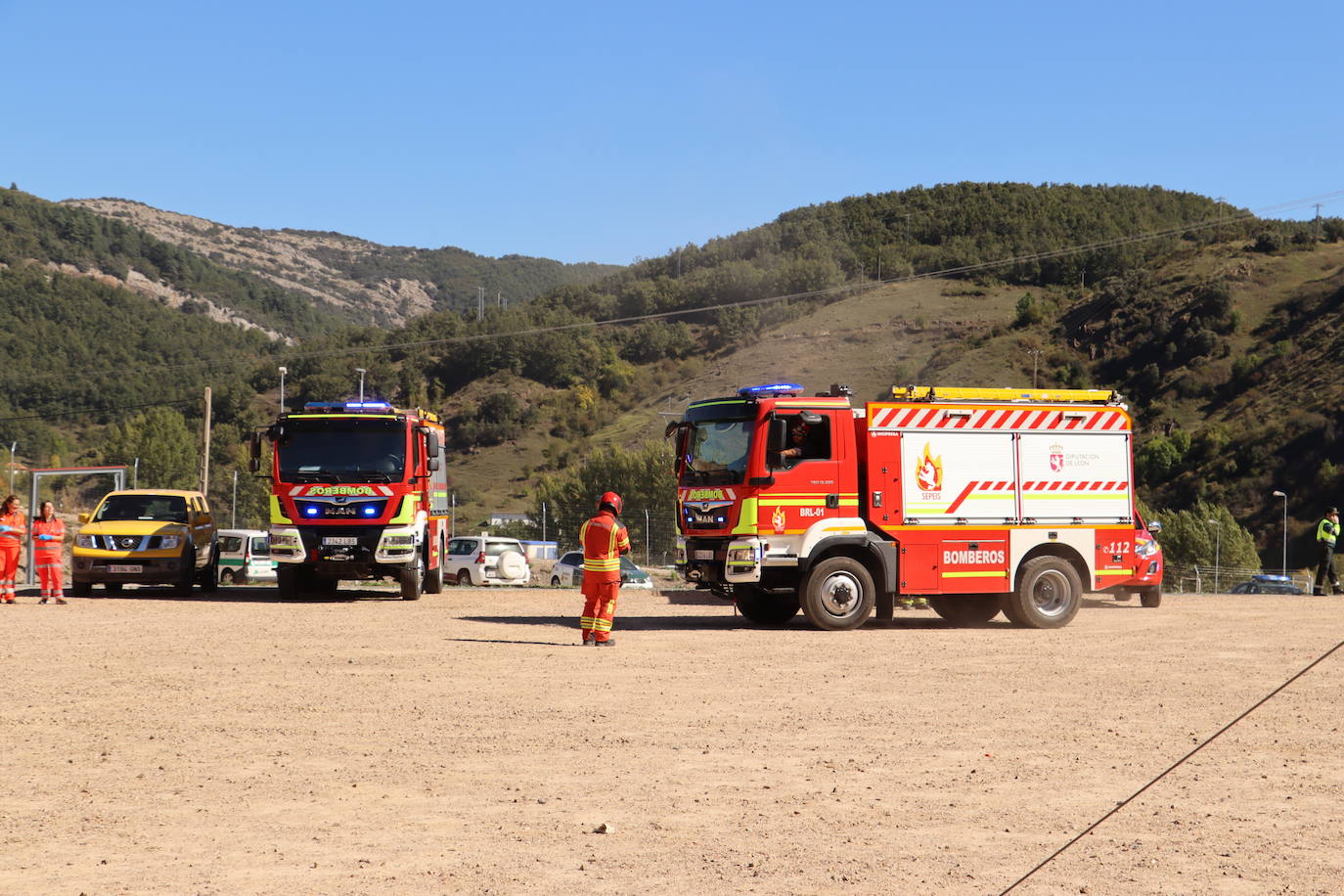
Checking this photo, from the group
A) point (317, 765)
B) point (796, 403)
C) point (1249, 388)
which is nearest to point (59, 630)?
point (796, 403)

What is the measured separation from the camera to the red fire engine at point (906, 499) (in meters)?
19.3

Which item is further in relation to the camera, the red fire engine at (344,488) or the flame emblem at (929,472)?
the red fire engine at (344,488)

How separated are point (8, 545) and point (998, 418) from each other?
648 inches

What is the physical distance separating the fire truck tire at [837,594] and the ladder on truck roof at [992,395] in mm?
2426

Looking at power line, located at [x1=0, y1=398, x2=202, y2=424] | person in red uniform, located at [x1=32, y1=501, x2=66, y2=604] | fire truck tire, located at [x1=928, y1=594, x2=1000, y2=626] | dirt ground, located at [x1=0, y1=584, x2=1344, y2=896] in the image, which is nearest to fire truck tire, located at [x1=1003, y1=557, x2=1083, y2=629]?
fire truck tire, located at [x1=928, y1=594, x2=1000, y2=626]

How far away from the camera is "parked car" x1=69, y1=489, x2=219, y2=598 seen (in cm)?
2692

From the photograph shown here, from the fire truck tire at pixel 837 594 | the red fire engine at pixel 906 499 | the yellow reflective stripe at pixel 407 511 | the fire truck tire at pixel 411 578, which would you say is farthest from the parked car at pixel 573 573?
the fire truck tire at pixel 837 594

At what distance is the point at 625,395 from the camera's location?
14450cm


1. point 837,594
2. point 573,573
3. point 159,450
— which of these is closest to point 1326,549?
point 837,594

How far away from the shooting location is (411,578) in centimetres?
2620

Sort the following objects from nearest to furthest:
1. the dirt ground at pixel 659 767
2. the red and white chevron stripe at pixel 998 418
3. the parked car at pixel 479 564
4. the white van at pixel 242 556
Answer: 1. the dirt ground at pixel 659 767
2. the red and white chevron stripe at pixel 998 418
3. the parked car at pixel 479 564
4. the white van at pixel 242 556

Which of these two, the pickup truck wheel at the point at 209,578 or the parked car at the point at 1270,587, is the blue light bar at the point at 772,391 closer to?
the pickup truck wheel at the point at 209,578

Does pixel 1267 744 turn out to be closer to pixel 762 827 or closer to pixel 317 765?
pixel 762 827

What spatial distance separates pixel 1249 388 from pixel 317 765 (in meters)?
97.8
